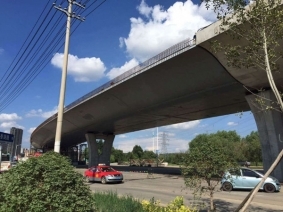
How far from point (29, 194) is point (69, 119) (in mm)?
47893

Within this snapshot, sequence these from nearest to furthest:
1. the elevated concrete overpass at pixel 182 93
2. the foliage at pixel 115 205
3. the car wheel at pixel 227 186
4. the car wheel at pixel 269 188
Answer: the foliage at pixel 115 205 → the car wheel at pixel 269 188 → the car wheel at pixel 227 186 → the elevated concrete overpass at pixel 182 93

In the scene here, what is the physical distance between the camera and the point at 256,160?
253 ft

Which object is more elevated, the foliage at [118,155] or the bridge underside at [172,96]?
the bridge underside at [172,96]

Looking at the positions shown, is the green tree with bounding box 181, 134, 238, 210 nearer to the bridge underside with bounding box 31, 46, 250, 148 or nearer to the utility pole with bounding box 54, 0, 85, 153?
the utility pole with bounding box 54, 0, 85, 153

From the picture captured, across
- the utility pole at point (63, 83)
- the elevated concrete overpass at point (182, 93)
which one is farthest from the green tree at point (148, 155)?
the utility pole at point (63, 83)

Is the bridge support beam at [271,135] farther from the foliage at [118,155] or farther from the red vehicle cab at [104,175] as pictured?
the foliage at [118,155]

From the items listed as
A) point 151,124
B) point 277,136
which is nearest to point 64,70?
point 277,136

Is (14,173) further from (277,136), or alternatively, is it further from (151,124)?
(151,124)

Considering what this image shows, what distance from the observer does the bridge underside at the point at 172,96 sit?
24.4 metres

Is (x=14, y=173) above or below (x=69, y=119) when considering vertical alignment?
below

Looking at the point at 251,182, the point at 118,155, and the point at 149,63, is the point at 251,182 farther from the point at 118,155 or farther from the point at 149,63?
the point at 118,155

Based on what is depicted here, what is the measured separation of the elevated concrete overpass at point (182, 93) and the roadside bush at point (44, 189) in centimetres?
1242

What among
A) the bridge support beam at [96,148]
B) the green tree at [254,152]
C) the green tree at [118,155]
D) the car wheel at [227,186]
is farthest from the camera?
the green tree at [118,155]

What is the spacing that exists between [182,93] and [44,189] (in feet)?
83.1
